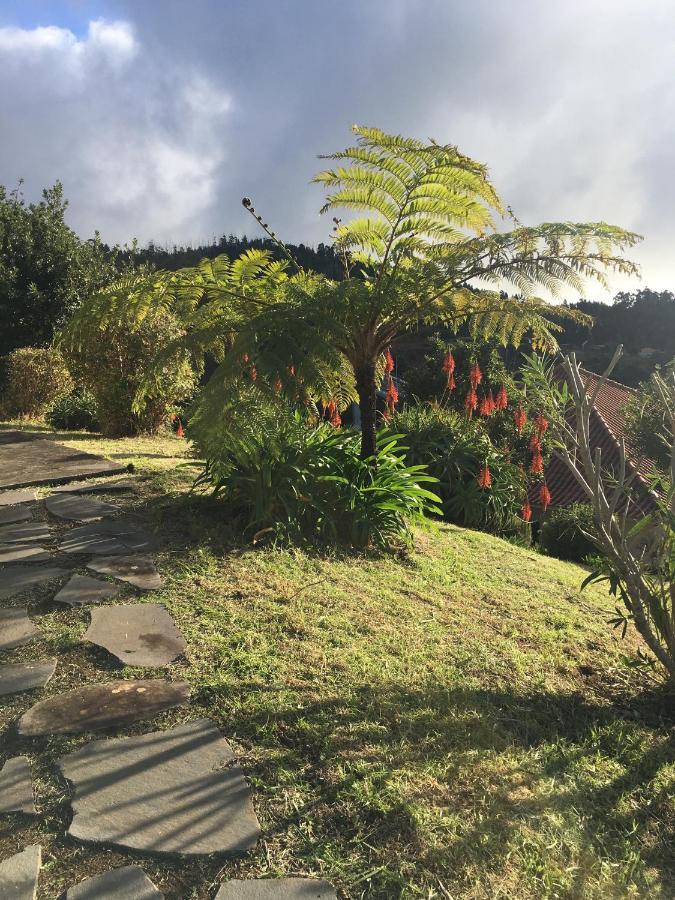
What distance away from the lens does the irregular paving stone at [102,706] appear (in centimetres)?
210

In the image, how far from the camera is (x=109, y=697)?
228 cm

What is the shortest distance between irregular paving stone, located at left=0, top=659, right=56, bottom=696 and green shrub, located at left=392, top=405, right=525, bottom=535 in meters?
5.44

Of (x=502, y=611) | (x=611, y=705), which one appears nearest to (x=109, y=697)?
(x=611, y=705)

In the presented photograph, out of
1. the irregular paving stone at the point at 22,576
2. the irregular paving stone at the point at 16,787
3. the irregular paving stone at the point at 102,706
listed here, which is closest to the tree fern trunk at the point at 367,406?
the irregular paving stone at the point at 22,576

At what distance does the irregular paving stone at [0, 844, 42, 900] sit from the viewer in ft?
4.86

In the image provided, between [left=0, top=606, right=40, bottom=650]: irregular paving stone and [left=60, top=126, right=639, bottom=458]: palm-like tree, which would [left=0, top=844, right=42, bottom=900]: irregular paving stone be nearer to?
[left=0, top=606, right=40, bottom=650]: irregular paving stone

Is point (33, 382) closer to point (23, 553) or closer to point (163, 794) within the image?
point (23, 553)

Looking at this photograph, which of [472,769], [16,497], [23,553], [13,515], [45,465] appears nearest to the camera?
[472,769]

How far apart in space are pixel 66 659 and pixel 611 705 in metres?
2.36

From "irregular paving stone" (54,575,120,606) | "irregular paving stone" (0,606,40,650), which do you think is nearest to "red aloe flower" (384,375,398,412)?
"irregular paving stone" (54,575,120,606)

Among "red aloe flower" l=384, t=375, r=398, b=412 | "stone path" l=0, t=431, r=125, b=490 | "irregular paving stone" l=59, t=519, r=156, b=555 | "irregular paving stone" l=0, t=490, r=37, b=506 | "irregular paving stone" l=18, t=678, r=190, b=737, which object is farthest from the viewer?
"red aloe flower" l=384, t=375, r=398, b=412

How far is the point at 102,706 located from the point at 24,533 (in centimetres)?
211

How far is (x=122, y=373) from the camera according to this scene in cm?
940

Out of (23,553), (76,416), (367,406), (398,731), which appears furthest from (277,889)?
(76,416)
